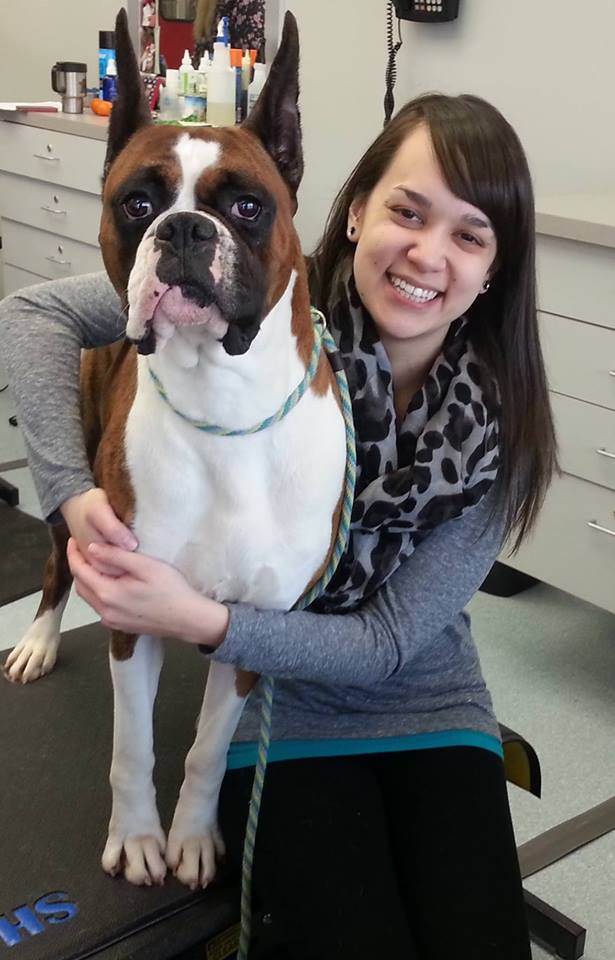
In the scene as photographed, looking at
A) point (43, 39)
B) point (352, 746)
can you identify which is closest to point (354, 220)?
point (352, 746)

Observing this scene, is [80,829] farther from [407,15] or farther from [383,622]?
[407,15]

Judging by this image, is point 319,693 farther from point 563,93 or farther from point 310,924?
point 563,93

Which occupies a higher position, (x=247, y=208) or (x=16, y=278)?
(x=247, y=208)

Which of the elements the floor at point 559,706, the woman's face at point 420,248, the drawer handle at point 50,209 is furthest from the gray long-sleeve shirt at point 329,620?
the drawer handle at point 50,209

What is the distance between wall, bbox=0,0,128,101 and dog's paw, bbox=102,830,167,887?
340 cm

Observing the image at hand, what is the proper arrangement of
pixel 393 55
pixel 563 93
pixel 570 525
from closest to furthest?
1. pixel 570 525
2. pixel 563 93
3. pixel 393 55

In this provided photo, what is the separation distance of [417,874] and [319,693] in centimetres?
26

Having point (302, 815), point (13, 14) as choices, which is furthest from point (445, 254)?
point (13, 14)

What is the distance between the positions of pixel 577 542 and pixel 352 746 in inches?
38.6

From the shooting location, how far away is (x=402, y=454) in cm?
134

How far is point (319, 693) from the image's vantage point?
1398mm

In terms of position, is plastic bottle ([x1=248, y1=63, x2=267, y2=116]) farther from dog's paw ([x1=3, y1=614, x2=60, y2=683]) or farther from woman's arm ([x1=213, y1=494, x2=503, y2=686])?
woman's arm ([x1=213, y1=494, x2=503, y2=686])

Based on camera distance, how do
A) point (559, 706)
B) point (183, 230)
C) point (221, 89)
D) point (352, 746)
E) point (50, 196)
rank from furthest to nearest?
point (50, 196)
point (221, 89)
point (559, 706)
point (352, 746)
point (183, 230)

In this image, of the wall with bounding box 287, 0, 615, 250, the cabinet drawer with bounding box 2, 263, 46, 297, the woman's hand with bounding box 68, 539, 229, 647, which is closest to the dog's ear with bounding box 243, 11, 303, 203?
the woman's hand with bounding box 68, 539, 229, 647
